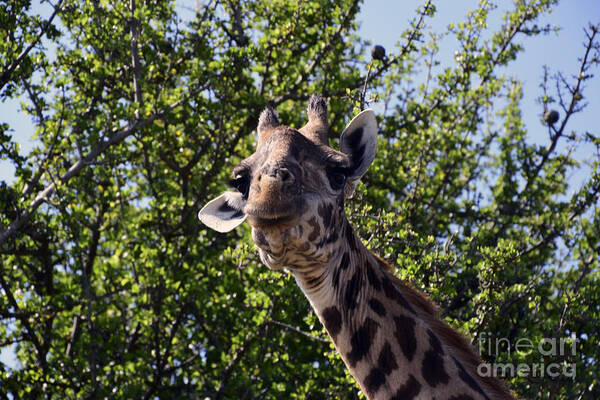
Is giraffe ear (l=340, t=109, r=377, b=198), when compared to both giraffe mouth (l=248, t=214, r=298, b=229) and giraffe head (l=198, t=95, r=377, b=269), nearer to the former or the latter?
giraffe head (l=198, t=95, r=377, b=269)

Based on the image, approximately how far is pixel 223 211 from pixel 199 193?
7.30 m

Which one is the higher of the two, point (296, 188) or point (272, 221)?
point (296, 188)

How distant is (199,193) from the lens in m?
13.2

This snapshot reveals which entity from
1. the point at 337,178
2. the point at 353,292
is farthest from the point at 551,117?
the point at 353,292

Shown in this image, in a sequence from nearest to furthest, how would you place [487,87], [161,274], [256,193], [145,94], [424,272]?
1. [256,193]
2. [424,272]
3. [161,274]
4. [145,94]
5. [487,87]

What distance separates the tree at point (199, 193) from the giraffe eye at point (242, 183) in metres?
4.99

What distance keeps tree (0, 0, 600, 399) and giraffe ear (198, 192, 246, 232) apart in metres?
4.63

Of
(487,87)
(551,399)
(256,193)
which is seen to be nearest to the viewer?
(256,193)

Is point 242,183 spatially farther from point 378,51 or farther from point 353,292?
point 378,51

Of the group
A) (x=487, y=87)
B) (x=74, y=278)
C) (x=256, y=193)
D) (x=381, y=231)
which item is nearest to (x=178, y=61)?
(x=74, y=278)

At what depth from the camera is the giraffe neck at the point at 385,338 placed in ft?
17.9

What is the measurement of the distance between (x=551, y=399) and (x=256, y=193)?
455cm

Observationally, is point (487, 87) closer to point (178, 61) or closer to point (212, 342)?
point (178, 61)

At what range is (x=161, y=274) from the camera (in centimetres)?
1235
